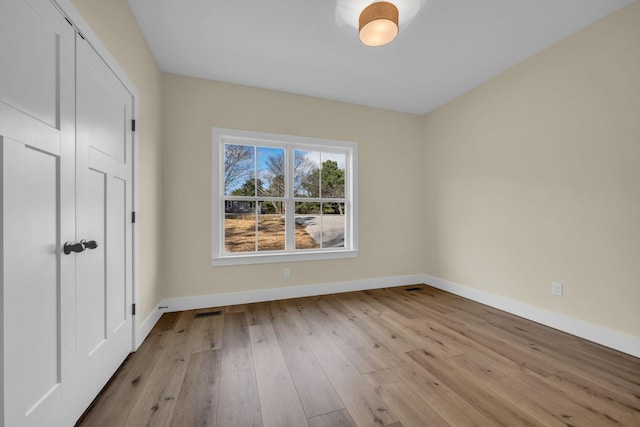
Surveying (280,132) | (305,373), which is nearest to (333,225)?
(280,132)

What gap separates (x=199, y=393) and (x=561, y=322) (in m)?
3.11

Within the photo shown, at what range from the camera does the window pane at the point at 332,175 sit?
356cm

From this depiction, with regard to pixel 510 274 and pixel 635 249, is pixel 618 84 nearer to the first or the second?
pixel 635 249

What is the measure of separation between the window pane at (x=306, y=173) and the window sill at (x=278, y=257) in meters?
0.82

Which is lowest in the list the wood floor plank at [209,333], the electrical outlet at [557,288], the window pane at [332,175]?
the wood floor plank at [209,333]

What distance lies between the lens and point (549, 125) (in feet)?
7.97

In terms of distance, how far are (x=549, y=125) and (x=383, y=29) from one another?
194 centimetres

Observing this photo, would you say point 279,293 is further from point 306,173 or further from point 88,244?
point 88,244

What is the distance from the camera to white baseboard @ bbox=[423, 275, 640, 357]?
1.95 m

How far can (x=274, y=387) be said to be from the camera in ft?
5.14

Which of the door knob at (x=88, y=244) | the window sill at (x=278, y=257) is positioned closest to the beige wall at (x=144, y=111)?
the window sill at (x=278, y=257)

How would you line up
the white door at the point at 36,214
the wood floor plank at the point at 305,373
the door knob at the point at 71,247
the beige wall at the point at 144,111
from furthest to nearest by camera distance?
the beige wall at the point at 144,111 < the wood floor plank at the point at 305,373 < the door knob at the point at 71,247 < the white door at the point at 36,214

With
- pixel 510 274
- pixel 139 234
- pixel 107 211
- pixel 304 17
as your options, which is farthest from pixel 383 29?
pixel 510 274

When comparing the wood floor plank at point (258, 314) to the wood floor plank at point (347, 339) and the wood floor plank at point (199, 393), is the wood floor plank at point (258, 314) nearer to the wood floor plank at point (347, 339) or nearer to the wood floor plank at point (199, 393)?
the wood floor plank at point (347, 339)
